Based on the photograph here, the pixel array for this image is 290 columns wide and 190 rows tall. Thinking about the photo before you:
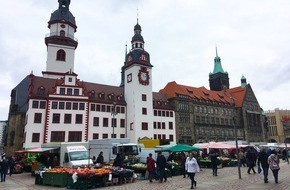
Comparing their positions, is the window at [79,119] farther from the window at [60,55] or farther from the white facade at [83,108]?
the window at [60,55]

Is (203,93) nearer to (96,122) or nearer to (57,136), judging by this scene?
(96,122)

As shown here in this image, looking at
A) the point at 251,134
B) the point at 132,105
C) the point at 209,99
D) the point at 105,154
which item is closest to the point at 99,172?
the point at 105,154

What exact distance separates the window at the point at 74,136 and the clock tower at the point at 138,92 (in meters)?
10.4

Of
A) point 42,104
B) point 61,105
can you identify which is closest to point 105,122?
point 61,105

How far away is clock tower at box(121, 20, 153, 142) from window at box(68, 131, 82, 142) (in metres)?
10.4

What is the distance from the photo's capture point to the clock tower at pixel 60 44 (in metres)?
52.8

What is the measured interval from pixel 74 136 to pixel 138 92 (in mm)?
15958

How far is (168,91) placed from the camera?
6619 centimetres

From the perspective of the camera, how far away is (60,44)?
54.1 metres

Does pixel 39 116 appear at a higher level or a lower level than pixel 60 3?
lower

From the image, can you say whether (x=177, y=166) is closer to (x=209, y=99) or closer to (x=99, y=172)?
(x=99, y=172)

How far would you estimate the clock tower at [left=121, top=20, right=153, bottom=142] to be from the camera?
51219 mm

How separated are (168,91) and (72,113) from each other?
1120 inches

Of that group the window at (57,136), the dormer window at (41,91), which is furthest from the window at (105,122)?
the dormer window at (41,91)
